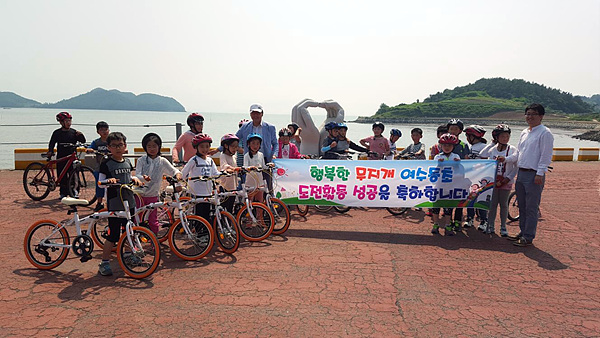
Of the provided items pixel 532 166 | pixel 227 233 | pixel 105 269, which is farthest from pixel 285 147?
pixel 532 166

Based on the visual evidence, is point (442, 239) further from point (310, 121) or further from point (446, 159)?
point (310, 121)

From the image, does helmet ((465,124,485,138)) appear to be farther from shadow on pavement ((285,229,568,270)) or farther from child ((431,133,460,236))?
shadow on pavement ((285,229,568,270))

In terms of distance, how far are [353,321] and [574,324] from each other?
2.16 metres

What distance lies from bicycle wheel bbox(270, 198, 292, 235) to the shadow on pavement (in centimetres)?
18

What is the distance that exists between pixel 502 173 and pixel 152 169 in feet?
18.3

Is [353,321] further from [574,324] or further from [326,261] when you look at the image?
[574,324]

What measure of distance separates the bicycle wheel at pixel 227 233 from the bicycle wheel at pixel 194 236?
267 mm

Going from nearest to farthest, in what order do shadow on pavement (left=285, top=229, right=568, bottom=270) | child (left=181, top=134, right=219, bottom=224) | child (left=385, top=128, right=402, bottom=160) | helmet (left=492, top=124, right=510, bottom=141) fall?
1. child (left=181, top=134, right=219, bottom=224)
2. shadow on pavement (left=285, top=229, right=568, bottom=270)
3. helmet (left=492, top=124, right=510, bottom=141)
4. child (left=385, top=128, right=402, bottom=160)

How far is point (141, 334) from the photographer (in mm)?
3385

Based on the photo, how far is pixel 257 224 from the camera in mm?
5906

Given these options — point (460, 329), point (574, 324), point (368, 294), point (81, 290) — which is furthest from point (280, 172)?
point (574, 324)

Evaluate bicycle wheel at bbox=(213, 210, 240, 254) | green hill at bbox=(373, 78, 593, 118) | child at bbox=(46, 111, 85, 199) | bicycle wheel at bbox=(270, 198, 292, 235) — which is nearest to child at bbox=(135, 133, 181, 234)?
bicycle wheel at bbox=(213, 210, 240, 254)

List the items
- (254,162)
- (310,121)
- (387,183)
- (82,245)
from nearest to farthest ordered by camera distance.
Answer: (82,245) → (254,162) → (387,183) → (310,121)

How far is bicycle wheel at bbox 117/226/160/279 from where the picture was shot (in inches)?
174
